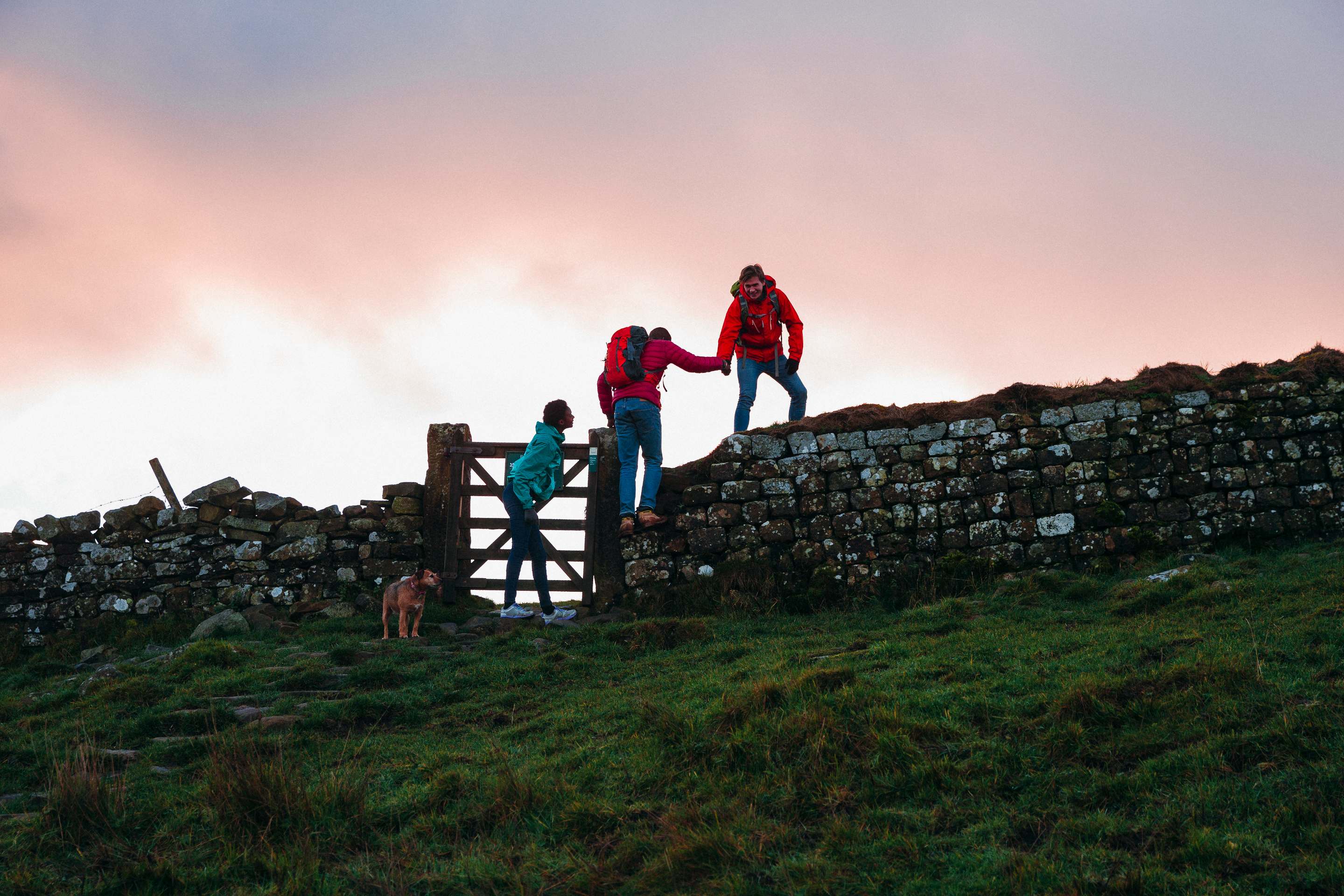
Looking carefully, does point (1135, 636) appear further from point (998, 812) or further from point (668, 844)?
point (668, 844)

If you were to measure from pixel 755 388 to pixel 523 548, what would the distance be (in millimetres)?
3481

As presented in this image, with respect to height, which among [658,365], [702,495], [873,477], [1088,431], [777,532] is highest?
[658,365]

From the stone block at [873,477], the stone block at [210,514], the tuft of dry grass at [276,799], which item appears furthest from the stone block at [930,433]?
the stone block at [210,514]

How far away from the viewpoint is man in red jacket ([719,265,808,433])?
11.3 meters

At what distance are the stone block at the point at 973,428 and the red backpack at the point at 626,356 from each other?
358 centimetres

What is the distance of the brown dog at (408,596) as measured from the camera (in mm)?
9656

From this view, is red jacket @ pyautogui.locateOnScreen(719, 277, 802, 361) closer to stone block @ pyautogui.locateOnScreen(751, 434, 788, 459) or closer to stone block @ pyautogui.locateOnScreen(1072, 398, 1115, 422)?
stone block @ pyautogui.locateOnScreen(751, 434, 788, 459)

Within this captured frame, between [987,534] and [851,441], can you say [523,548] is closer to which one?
[851,441]

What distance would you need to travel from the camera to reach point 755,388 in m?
11.7

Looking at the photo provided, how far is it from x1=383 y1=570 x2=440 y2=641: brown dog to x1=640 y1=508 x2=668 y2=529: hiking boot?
2459 millimetres

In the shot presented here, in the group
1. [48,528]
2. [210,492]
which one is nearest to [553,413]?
[210,492]

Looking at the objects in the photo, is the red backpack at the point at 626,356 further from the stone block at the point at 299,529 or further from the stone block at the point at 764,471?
the stone block at the point at 299,529

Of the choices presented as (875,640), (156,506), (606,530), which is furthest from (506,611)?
(156,506)

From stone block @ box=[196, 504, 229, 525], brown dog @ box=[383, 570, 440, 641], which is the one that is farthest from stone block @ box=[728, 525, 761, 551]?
stone block @ box=[196, 504, 229, 525]
